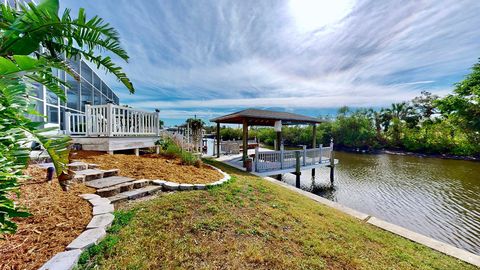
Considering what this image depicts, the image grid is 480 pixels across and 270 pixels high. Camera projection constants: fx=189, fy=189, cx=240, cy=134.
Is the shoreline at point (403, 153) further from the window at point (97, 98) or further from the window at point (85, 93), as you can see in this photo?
the window at point (85, 93)

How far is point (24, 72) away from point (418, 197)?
13.2 m

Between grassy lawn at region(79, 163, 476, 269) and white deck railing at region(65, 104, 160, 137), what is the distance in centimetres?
413

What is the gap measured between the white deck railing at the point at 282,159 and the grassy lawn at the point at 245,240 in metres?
5.03

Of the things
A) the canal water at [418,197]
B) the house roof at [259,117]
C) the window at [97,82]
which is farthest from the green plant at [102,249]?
the window at [97,82]

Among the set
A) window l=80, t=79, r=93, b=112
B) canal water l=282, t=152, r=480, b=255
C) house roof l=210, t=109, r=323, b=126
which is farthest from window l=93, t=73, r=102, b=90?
canal water l=282, t=152, r=480, b=255

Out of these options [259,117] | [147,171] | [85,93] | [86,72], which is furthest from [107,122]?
[86,72]

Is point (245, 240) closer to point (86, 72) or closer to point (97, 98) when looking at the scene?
point (86, 72)

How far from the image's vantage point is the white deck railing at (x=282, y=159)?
927cm

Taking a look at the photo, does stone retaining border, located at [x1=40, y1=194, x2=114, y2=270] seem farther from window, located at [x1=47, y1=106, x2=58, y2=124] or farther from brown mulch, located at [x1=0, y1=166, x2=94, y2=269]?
window, located at [x1=47, y1=106, x2=58, y2=124]

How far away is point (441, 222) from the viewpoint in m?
6.71

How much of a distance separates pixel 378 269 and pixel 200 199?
2.93 metres

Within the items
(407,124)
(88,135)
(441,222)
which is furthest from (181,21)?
(407,124)

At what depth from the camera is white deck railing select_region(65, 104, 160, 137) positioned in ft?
20.8

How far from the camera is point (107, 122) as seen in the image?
20.5 feet
